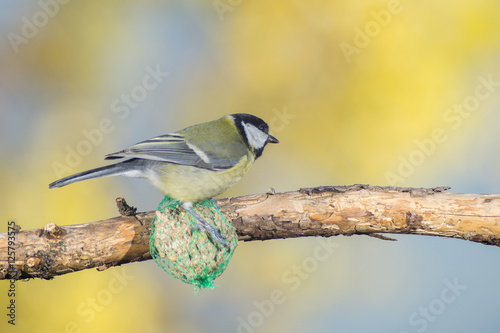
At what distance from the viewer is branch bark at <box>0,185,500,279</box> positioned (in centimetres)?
202

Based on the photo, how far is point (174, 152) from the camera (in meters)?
2.22

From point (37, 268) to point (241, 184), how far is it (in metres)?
1.78

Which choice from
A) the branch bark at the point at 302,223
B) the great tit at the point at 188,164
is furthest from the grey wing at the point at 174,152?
the branch bark at the point at 302,223

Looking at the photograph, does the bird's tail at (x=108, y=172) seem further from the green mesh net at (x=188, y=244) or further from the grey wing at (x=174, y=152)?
the green mesh net at (x=188, y=244)

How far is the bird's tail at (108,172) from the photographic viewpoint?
6.32 feet

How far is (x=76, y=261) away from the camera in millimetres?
2033

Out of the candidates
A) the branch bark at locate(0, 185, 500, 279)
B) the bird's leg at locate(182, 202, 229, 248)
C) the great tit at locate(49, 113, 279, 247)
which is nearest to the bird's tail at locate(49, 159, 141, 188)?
the great tit at locate(49, 113, 279, 247)

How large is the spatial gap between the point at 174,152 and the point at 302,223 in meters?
0.64

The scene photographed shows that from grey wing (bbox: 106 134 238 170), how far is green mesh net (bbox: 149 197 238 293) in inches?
8.7

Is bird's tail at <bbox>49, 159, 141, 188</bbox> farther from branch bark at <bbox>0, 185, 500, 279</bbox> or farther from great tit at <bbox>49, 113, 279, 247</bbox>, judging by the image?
branch bark at <bbox>0, 185, 500, 279</bbox>

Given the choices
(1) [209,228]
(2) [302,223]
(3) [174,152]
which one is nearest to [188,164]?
(3) [174,152]

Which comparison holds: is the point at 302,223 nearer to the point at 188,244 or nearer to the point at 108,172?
the point at 188,244

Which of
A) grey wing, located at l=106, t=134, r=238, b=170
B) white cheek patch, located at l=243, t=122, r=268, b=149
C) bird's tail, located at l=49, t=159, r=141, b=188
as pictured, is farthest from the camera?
white cheek patch, located at l=243, t=122, r=268, b=149

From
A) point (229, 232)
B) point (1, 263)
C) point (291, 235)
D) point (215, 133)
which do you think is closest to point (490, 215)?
point (291, 235)
